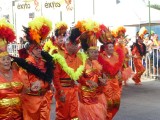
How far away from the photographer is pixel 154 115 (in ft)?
26.5

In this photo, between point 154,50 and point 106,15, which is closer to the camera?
point 154,50

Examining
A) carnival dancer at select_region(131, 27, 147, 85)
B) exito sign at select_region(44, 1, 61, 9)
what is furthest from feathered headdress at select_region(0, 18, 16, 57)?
exito sign at select_region(44, 1, 61, 9)

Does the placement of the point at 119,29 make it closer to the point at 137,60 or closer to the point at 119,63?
the point at 119,63

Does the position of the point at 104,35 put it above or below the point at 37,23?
below

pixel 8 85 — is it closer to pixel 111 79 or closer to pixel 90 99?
pixel 90 99

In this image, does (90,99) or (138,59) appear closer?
(90,99)

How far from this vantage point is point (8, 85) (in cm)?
454

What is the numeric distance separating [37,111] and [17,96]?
2.10ft

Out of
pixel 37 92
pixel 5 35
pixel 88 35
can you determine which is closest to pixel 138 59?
pixel 88 35

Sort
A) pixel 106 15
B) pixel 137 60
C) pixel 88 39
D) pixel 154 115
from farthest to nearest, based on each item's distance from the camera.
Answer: pixel 106 15 → pixel 137 60 → pixel 154 115 → pixel 88 39

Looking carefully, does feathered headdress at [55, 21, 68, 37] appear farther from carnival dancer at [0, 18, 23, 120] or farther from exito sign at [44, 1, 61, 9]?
exito sign at [44, 1, 61, 9]

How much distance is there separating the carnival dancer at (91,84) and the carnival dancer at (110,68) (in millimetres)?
594

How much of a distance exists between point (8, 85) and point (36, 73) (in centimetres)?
68

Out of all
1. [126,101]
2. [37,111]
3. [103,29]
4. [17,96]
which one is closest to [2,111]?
[17,96]
